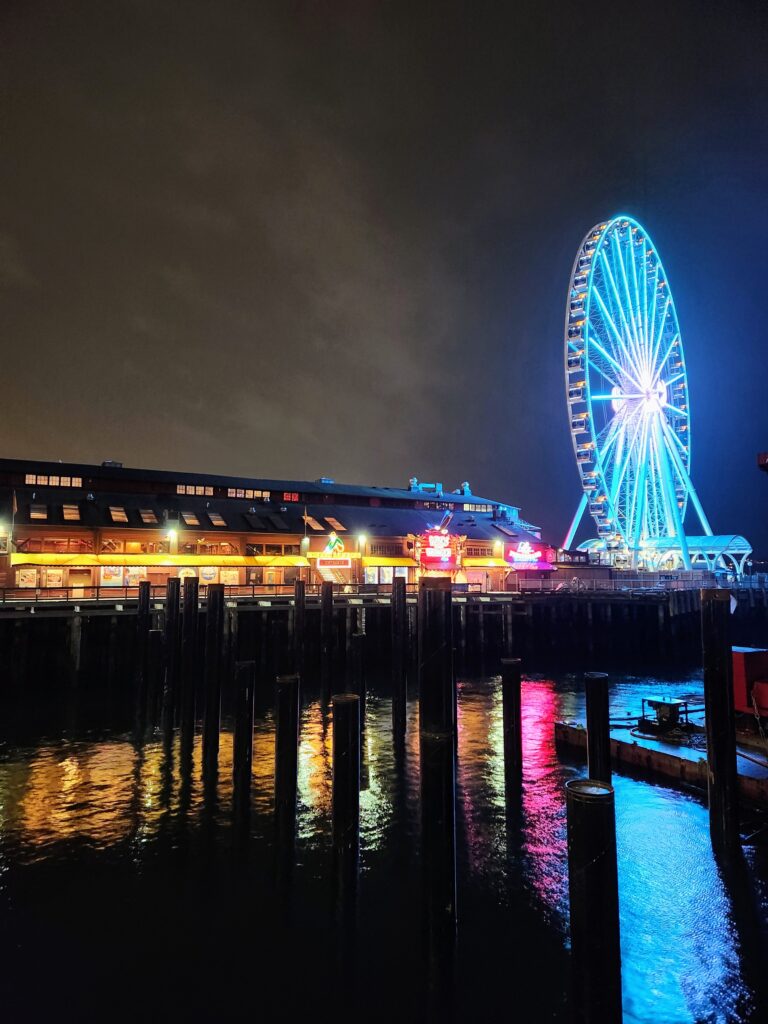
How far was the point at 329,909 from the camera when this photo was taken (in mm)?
11102

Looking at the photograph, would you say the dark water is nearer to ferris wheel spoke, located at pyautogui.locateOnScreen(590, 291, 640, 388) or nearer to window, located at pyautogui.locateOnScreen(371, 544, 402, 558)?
window, located at pyautogui.locateOnScreen(371, 544, 402, 558)

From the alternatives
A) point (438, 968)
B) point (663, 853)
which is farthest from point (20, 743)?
point (663, 853)

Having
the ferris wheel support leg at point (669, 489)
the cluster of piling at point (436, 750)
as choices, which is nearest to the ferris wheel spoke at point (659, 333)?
the ferris wheel support leg at point (669, 489)

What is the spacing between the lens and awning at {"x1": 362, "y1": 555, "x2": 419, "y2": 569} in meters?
56.2

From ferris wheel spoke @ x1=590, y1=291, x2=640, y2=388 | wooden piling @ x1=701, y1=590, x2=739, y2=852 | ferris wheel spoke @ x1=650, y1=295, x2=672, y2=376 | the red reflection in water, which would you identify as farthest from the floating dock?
ferris wheel spoke @ x1=650, y1=295, x2=672, y2=376

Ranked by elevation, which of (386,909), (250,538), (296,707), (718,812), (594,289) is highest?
(594,289)

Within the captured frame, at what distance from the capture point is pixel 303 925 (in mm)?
10609

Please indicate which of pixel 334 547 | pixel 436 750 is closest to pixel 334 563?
pixel 334 547

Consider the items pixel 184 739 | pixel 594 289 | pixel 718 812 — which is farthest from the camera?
pixel 594 289

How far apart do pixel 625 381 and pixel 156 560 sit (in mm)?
45060

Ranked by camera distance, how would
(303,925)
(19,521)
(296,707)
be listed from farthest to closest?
(19,521) → (296,707) → (303,925)

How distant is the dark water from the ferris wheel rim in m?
42.8

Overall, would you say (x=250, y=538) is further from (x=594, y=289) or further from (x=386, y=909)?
(x=386, y=909)

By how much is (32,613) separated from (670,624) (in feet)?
142
